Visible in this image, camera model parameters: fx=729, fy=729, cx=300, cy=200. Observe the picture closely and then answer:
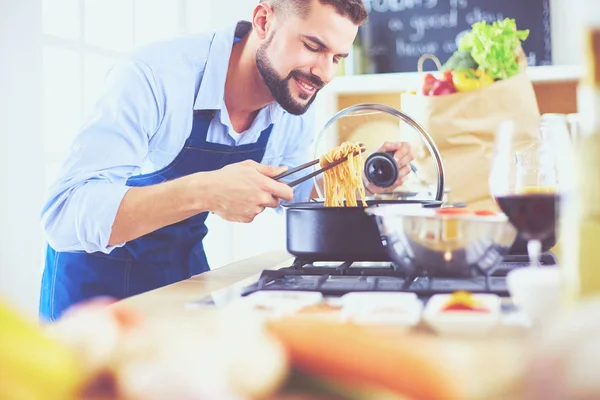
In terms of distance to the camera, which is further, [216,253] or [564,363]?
[216,253]

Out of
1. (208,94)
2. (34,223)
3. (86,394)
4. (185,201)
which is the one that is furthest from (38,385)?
(34,223)

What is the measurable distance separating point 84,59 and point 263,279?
6.19 ft

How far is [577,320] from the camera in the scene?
1.33 feet

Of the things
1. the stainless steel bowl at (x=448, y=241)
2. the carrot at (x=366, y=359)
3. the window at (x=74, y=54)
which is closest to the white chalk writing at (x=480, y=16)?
the window at (x=74, y=54)

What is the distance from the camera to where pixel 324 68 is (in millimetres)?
1960

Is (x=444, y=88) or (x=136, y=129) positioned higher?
(x=444, y=88)

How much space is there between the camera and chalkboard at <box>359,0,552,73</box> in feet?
11.6

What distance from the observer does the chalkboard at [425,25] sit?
3547 millimetres

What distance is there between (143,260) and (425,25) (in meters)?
2.35

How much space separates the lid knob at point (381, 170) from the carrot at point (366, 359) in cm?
125

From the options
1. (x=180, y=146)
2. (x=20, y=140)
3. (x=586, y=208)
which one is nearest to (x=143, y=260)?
(x=180, y=146)

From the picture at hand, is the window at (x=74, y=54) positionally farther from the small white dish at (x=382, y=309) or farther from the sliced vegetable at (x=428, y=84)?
the small white dish at (x=382, y=309)

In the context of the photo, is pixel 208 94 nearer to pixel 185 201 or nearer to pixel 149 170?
pixel 149 170

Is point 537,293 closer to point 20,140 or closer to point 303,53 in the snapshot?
point 303,53
